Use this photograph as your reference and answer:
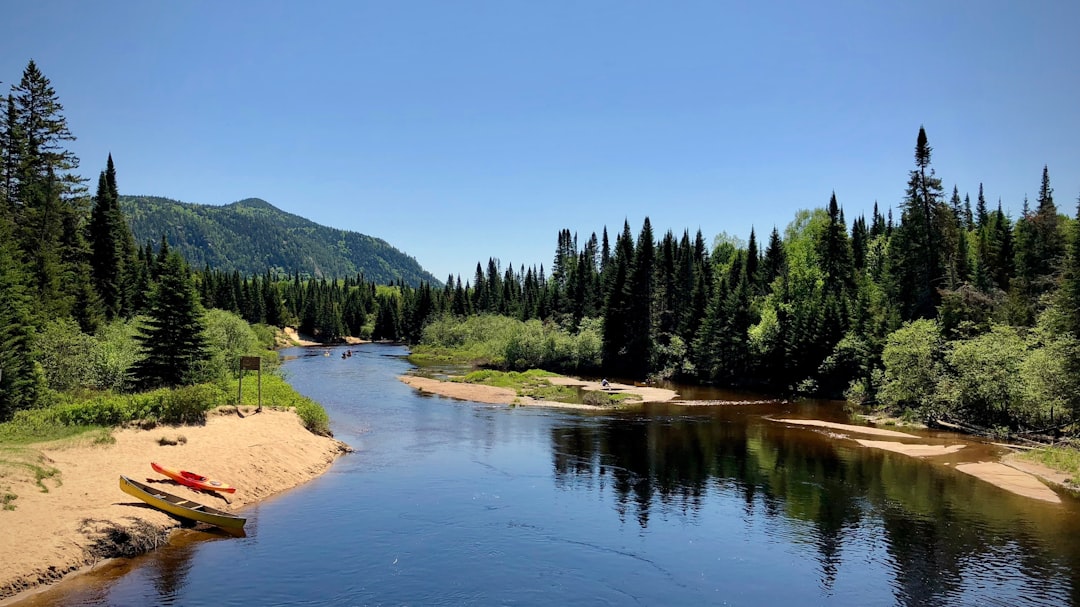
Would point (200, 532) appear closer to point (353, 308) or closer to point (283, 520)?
point (283, 520)

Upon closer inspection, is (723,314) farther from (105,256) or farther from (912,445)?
(105,256)

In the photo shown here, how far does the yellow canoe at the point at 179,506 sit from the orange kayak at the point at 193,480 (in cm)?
123

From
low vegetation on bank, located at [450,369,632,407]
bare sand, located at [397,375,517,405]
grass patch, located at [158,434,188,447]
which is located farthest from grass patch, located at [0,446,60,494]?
low vegetation on bank, located at [450,369,632,407]

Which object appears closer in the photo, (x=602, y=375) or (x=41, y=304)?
(x=41, y=304)

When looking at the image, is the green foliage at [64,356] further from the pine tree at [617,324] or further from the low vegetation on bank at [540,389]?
the pine tree at [617,324]

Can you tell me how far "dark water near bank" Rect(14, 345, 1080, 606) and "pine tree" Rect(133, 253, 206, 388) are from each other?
1073cm

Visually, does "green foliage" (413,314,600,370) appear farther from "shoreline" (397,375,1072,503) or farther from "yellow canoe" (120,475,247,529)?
"yellow canoe" (120,475,247,529)

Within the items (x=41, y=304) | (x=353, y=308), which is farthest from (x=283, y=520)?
(x=353, y=308)

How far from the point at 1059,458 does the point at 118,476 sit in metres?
44.4

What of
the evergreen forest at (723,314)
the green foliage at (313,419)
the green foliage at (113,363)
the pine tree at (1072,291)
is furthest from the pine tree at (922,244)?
the green foliage at (113,363)

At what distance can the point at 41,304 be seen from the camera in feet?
143

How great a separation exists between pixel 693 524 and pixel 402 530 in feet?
37.0

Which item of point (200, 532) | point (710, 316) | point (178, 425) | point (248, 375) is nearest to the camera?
point (200, 532)

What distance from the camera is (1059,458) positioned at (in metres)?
34.8
